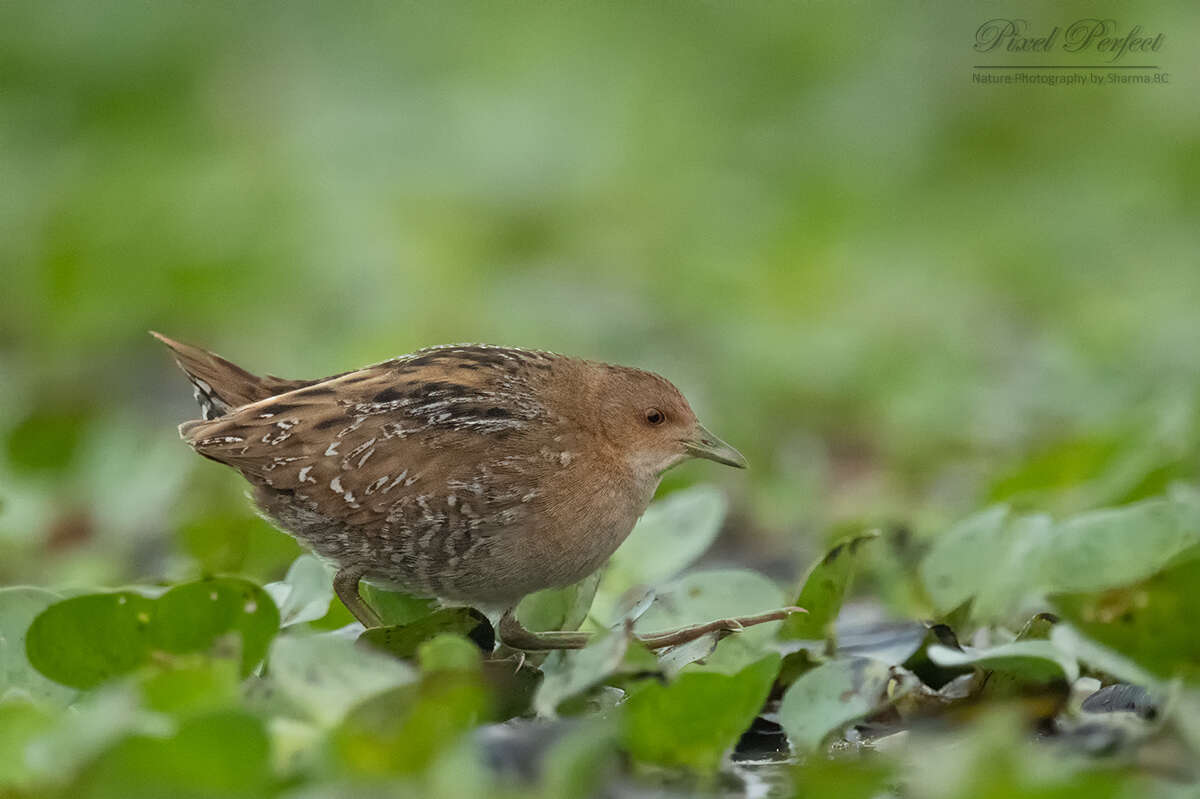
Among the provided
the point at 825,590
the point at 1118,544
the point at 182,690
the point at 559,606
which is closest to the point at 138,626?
the point at 182,690

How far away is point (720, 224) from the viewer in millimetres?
9703

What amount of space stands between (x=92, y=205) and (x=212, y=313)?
4.44 ft

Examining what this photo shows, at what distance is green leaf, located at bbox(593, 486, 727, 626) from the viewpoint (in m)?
4.30

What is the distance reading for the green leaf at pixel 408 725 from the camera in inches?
90.4

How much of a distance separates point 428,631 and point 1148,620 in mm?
1459

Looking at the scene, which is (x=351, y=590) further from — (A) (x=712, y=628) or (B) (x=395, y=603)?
(A) (x=712, y=628)

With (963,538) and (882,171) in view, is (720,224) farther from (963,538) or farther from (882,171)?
(963,538)

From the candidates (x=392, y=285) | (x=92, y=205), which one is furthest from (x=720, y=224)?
(x=92, y=205)

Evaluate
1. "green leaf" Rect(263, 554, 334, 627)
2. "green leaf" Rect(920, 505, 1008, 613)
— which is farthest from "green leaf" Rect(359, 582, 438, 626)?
"green leaf" Rect(920, 505, 1008, 613)

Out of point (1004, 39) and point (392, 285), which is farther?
point (1004, 39)

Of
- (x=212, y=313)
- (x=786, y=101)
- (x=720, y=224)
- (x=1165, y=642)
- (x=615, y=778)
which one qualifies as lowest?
(x=615, y=778)

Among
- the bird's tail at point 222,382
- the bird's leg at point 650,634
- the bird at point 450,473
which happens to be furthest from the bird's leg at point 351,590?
Answer: the bird's tail at point 222,382

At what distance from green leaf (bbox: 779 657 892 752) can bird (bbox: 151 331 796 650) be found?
0.84 m

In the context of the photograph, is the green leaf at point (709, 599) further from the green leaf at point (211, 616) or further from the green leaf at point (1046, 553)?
the green leaf at point (211, 616)
